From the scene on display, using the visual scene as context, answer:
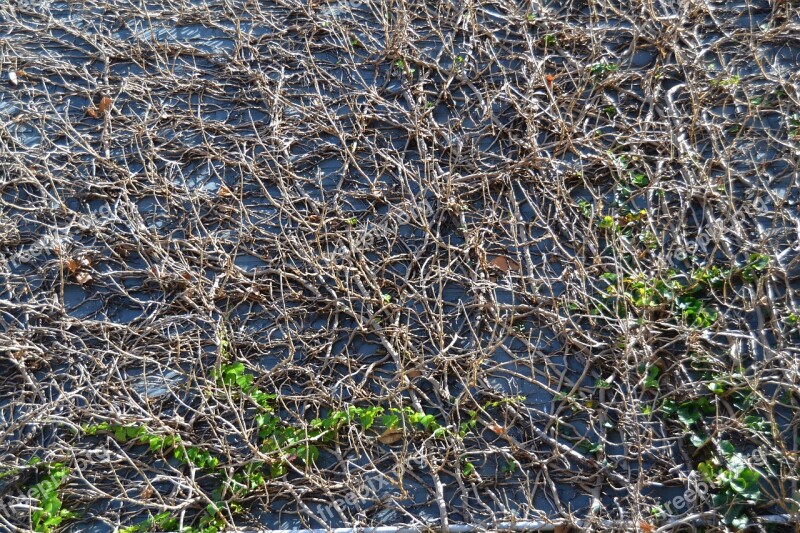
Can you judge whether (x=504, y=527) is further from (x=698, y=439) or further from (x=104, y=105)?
(x=104, y=105)

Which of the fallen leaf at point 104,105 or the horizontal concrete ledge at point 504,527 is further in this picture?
the fallen leaf at point 104,105

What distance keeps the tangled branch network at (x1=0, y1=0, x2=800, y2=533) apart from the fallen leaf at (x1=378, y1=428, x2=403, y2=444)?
0.06 metres

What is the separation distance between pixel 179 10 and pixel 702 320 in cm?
363

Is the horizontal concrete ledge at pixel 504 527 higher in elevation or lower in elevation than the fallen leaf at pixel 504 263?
lower

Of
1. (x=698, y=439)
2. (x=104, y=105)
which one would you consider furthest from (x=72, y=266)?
(x=698, y=439)

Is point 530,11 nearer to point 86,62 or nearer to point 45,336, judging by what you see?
point 86,62

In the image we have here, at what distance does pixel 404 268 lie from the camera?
3.68 m

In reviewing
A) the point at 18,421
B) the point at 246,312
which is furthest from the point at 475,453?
the point at 18,421

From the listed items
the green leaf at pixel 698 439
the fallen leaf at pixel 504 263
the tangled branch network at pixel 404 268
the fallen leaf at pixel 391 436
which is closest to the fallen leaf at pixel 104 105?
the tangled branch network at pixel 404 268

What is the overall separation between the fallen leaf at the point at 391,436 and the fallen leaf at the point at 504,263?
35.4 inches

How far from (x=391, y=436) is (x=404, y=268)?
0.85m

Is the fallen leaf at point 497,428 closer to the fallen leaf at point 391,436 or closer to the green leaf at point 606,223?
the fallen leaf at point 391,436

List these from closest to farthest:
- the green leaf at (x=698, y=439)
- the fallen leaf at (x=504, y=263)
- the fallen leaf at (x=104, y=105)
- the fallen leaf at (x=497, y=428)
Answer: the green leaf at (x=698, y=439)
the fallen leaf at (x=497, y=428)
the fallen leaf at (x=504, y=263)
the fallen leaf at (x=104, y=105)

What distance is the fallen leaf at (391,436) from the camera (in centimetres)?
312
